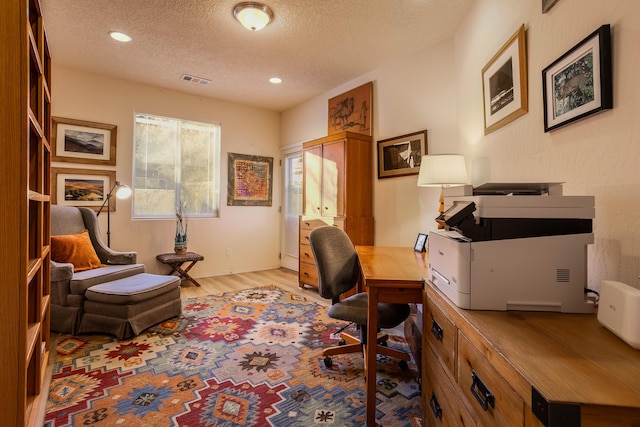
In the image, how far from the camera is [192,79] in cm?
405

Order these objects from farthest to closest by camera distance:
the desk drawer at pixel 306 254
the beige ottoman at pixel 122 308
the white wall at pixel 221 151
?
1. the desk drawer at pixel 306 254
2. the white wall at pixel 221 151
3. the beige ottoman at pixel 122 308

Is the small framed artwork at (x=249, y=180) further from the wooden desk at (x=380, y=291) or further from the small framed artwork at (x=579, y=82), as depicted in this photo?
the small framed artwork at (x=579, y=82)

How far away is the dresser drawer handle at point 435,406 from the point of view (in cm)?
117

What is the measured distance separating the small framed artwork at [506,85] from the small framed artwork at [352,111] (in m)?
1.75

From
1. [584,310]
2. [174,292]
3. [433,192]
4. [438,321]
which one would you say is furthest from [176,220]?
[584,310]

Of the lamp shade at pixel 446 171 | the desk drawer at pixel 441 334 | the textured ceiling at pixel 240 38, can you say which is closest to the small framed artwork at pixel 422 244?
the lamp shade at pixel 446 171

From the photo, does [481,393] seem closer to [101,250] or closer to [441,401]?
[441,401]

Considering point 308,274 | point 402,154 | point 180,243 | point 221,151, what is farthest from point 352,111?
point 180,243

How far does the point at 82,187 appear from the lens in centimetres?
383

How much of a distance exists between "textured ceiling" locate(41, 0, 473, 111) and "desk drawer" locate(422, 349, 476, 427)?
263cm

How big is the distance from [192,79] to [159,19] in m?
1.32

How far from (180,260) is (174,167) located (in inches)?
54.9

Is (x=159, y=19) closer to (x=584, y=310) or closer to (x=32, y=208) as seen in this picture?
(x=32, y=208)

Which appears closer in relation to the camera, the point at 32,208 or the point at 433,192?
the point at 32,208
